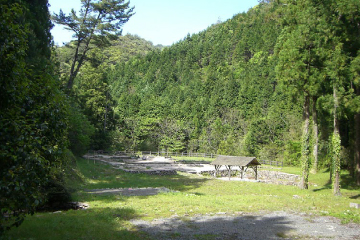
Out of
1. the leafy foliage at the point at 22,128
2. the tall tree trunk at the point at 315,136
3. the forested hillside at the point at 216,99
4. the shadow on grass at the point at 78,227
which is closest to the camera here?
the leafy foliage at the point at 22,128

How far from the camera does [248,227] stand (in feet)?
29.7

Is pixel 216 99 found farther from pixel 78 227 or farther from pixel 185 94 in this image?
pixel 78 227

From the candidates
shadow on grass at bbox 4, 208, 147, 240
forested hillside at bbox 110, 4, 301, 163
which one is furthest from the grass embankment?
forested hillside at bbox 110, 4, 301, 163

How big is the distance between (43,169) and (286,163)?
140ft

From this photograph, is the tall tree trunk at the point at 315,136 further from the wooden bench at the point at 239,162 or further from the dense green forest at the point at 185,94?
the wooden bench at the point at 239,162

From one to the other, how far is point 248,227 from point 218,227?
92cm

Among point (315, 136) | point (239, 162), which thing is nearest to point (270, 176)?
point (239, 162)

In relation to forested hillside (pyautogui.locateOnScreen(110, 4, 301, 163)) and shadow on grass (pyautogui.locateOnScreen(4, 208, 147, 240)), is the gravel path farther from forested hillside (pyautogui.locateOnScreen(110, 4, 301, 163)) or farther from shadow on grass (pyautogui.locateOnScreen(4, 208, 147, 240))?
forested hillside (pyautogui.locateOnScreen(110, 4, 301, 163))

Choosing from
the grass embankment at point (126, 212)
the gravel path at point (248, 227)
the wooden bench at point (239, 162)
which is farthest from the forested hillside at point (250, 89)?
the gravel path at point (248, 227)

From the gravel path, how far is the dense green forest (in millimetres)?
3531

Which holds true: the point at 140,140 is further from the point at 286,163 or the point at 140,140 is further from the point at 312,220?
the point at 312,220

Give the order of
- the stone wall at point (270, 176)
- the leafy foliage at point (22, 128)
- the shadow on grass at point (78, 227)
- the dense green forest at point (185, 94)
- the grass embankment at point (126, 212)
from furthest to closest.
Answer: the stone wall at point (270, 176), the grass embankment at point (126, 212), the shadow on grass at point (78, 227), the dense green forest at point (185, 94), the leafy foliage at point (22, 128)

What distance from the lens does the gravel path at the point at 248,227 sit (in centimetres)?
810

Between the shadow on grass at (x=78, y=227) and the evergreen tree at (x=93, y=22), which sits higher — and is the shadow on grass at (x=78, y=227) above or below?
below
